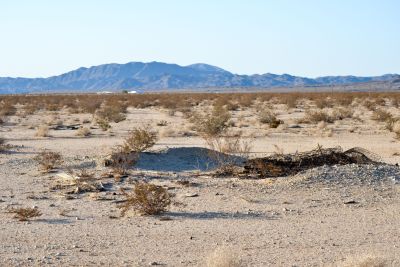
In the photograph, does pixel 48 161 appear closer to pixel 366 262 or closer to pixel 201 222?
pixel 201 222

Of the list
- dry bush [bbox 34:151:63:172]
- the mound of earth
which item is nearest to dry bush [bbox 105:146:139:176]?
the mound of earth

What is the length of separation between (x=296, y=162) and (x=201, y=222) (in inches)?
211

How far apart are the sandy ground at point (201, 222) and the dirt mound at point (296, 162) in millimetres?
709

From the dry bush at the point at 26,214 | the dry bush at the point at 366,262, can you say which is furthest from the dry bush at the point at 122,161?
the dry bush at the point at 366,262

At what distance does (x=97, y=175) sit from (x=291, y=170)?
4766 millimetres

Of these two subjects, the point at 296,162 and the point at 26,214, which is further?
the point at 296,162

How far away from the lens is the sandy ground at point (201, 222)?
971 centimetres

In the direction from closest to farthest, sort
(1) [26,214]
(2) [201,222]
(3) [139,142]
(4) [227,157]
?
(2) [201,222]
(1) [26,214]
(4) [227,157]
(3) [139,142]

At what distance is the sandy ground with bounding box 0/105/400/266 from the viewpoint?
9.71 meters

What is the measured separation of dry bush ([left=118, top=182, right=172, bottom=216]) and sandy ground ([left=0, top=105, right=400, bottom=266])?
22 cm

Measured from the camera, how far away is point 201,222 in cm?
1211

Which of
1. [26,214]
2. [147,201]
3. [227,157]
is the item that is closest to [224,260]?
[147,201]

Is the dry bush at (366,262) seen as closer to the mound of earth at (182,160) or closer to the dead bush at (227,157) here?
the dead bush at (227,157)

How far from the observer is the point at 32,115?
5084 centimetres
